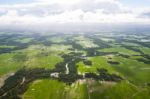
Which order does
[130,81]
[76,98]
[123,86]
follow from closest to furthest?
[76,98] → [123,86] → [130,81]

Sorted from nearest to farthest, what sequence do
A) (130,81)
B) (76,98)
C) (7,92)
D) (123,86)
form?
(76,98), (7,92), (123,86), (130,81)

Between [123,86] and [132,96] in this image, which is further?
[123,86]

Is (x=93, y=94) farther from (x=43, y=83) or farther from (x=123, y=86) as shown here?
(x=43, y=83)

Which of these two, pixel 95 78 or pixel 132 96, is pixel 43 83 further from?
pixel 132 96

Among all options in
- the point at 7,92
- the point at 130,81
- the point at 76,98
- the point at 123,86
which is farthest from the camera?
the point at 130,81

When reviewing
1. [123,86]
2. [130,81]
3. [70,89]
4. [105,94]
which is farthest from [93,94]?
[130,81]

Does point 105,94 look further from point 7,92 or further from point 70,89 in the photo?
point 7,92

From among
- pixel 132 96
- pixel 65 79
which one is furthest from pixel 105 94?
pixel 65 79

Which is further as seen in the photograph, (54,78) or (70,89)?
(54,78)
